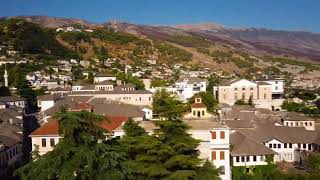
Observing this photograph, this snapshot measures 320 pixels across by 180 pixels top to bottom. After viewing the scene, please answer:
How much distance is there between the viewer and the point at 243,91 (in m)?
75.8

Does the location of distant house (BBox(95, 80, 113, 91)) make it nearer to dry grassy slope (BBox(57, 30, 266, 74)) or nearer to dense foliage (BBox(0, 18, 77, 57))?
dense foliage (BBox(0, 18, 77, 57))

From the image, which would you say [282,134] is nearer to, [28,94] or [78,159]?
[78,159]

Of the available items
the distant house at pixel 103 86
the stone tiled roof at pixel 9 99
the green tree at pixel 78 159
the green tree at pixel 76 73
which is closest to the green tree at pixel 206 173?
the green tree at pixel 78 159

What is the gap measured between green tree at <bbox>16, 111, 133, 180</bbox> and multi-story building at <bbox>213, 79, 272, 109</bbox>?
56.9 m

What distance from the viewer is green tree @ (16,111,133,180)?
18.5m

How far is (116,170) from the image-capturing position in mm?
18766

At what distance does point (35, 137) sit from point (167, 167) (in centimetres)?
1246

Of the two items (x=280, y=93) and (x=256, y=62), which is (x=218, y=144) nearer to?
(x=280, y=93)

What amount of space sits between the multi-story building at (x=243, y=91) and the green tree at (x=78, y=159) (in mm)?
56913

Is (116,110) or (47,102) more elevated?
(47,102)

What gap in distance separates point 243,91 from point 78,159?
59.3 meters

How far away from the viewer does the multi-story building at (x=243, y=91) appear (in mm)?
75438

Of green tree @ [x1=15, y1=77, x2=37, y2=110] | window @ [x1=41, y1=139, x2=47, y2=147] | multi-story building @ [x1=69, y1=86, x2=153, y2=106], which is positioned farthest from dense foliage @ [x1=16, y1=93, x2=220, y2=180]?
green tree @ [x1=15, y1=77, x2=37, y2=110]

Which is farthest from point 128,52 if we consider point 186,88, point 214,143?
point 214,143
